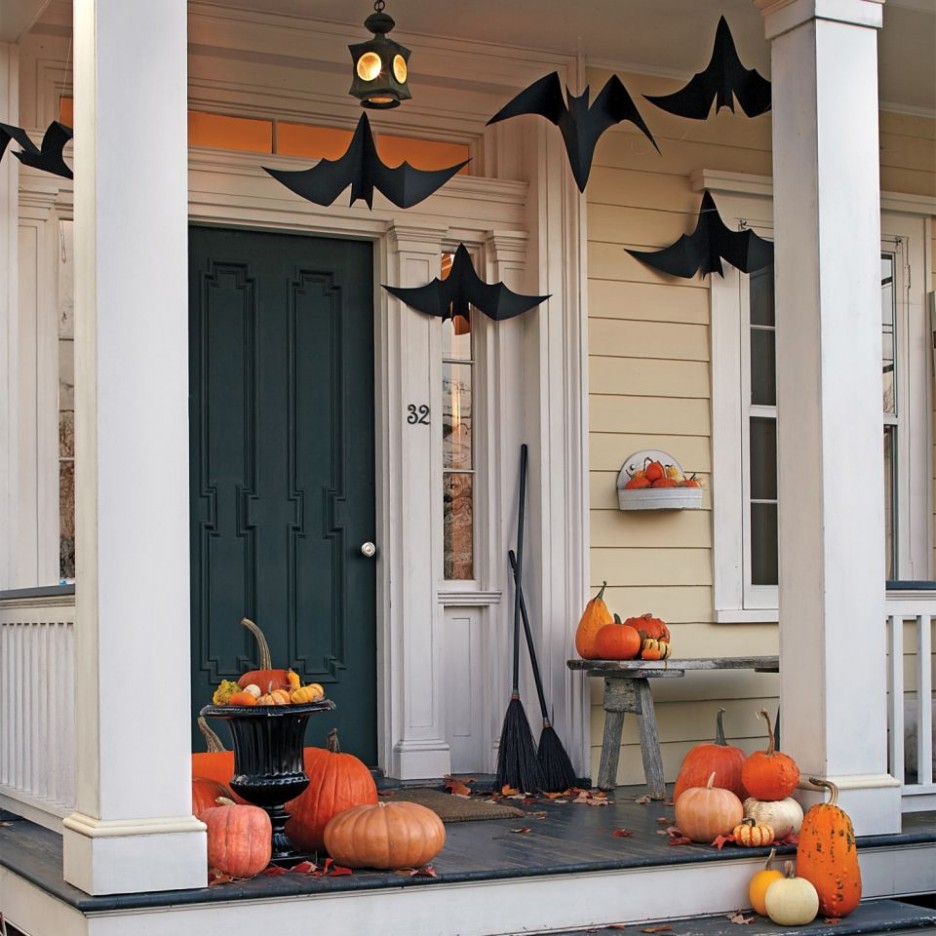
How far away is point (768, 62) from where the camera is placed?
267 inches

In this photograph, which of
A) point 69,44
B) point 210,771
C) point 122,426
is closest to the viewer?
point 122,426

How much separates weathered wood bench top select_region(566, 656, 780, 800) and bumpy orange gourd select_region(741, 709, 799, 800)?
1262 mm

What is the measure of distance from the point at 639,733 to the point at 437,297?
2073 mm

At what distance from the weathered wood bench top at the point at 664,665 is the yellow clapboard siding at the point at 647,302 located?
5.17ft

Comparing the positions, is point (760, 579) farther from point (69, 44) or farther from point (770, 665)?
point (69, 44)

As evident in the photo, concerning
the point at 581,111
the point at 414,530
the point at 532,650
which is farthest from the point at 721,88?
the point at 532,650

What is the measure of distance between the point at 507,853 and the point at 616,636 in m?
1.71

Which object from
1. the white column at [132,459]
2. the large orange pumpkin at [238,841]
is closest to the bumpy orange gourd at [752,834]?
the large orange pumpkin at [238,841]

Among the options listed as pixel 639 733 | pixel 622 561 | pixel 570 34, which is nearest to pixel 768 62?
pixel 570 34

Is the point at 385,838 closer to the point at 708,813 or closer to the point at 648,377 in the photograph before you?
the point at 708,813

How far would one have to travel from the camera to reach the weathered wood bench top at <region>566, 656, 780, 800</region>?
605 cm

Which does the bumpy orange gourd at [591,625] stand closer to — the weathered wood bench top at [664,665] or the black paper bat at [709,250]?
the weathered wood bench top at [664,665]

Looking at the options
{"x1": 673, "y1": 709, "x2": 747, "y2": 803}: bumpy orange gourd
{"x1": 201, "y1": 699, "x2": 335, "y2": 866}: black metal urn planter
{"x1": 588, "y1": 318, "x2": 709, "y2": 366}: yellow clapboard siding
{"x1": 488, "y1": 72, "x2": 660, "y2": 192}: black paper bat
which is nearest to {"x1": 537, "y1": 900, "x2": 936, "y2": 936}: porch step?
{"x1": 673, "y1": 709, "x2": 747, "y2": 803}: bumpy orange gourd

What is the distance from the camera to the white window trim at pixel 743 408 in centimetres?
685
